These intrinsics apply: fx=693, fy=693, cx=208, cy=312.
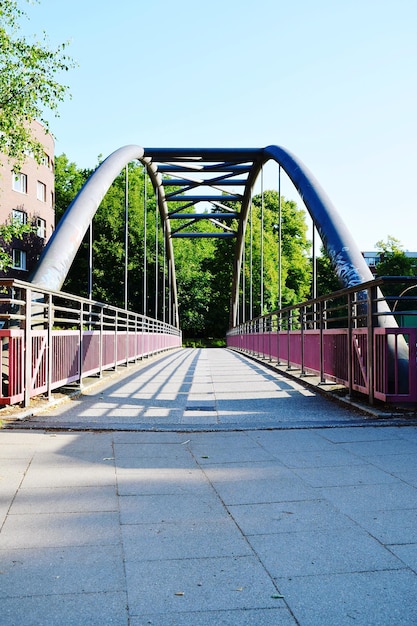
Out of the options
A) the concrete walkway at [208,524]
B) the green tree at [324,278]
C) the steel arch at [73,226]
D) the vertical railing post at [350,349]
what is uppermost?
the green tree at [324,278]

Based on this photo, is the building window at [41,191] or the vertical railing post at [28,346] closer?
the vertical railing post at [28,346]

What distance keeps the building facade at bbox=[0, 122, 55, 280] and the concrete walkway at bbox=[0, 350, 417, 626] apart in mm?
27155

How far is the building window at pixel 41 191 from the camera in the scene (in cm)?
3462

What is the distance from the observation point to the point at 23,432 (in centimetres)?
497

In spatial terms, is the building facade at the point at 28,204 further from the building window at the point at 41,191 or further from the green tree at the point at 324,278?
the green tree at the point at 324,278

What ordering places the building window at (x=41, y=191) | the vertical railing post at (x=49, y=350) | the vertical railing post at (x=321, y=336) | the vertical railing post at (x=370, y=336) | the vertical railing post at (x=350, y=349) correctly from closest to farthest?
1. the vertical railing post at (x=370, y=336)
2. the vertical railing post at (x=49, y=350)
3. the vertical railing post at (x=350, y=349)
4. the vertical railing post at (x=321, y=336)
5. the building window at (x=41, y=191)

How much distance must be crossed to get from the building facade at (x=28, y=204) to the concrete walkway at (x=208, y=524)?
2716 centimetres

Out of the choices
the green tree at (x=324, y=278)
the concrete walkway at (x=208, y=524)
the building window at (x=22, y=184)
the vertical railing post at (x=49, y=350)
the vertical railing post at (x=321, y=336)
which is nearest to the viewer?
the concrete walkway at (x=208, y=524)

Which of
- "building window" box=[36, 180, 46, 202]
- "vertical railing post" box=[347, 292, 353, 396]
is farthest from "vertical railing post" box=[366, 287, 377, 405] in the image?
"building window" box=[36, 180, 46, 202]

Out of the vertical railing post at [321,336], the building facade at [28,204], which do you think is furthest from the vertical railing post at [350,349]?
the building facade at [28,204]

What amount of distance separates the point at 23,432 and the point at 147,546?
2.75 m

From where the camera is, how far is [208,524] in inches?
108

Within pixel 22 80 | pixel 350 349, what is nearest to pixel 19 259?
pixel 22 80

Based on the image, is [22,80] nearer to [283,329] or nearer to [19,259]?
[283,329]
